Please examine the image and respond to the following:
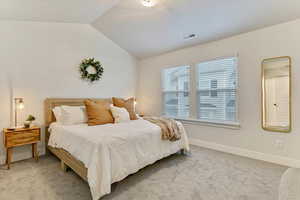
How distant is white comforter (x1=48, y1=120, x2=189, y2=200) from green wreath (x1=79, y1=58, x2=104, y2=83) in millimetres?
1488

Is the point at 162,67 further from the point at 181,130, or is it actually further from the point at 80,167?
the point at 80,167

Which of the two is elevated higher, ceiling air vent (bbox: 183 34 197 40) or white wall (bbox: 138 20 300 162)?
ceiling air vent (bbox: 183 34 197 40)

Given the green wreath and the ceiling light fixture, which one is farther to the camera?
the green wreath

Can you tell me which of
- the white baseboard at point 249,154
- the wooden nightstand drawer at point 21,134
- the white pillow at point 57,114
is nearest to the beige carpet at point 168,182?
the white baseboard at point 249,154

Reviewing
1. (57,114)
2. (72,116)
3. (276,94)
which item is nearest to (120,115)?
(72,116)

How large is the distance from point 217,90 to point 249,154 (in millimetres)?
1357

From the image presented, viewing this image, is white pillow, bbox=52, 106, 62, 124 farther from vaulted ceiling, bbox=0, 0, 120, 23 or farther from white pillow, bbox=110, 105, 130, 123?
vaulted ceiling, bbox=0, 0, 120, 23

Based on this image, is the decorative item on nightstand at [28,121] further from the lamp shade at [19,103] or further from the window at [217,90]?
the window at [217,90]

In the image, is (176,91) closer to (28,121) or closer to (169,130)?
(169,130)

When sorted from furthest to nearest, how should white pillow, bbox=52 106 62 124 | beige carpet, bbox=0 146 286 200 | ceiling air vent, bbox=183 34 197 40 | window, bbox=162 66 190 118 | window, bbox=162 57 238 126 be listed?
window, bbox=162 66 190 118
ceiling air vent, bbox=183 34 197 40
window, bbox=162 57 238 126
white pillow, bbox=52 106 62 124
beige carpet, bbox=0 146 286 200

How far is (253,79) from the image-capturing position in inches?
116

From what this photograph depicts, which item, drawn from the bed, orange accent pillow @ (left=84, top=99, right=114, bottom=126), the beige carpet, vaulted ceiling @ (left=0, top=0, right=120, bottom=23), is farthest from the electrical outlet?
Result: vaulted ceiling @ (left=0, top=0, right=120, bottom=23)

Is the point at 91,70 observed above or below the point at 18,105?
above

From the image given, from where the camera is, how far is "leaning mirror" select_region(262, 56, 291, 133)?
103 inches
